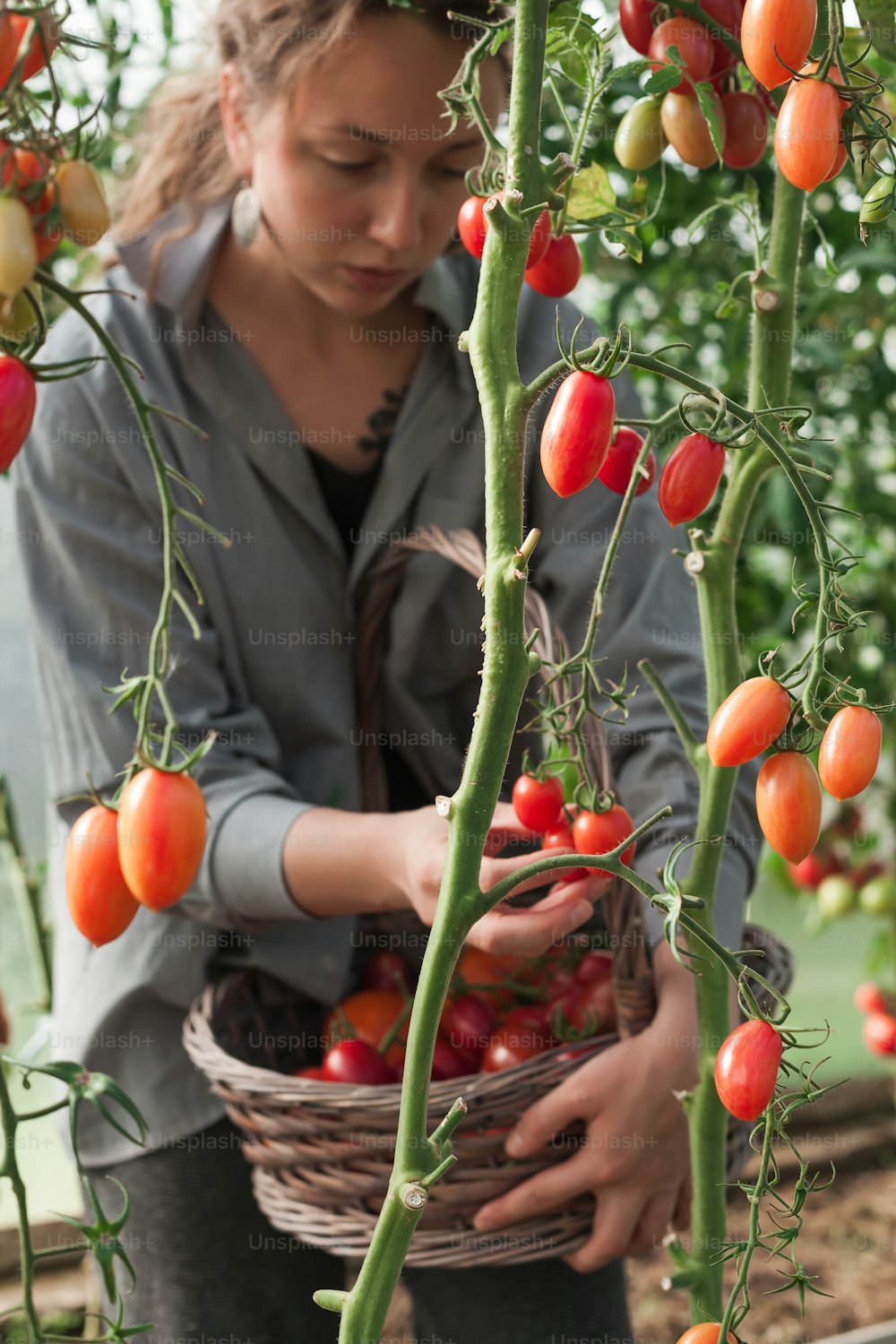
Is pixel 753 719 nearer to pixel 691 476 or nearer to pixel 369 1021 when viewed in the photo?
pixel 691 476

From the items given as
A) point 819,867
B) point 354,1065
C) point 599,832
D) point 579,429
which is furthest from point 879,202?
point 819,867

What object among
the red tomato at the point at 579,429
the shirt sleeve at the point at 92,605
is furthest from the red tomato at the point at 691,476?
the shirt sleeve at the point at 92,605

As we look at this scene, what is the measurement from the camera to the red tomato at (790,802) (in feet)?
1.58

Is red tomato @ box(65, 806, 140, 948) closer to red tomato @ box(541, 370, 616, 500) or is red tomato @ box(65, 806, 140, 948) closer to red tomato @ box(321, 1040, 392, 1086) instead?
red tomato @ box(541, 370, 616, 500)

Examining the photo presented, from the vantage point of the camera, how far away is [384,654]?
42.3 inches

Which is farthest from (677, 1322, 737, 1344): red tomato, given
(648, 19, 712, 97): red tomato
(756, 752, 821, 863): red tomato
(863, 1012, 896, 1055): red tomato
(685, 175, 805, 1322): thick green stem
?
(863, 1012, 896, 1055): red tomato

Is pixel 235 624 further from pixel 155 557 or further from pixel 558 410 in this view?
pixel 558 410

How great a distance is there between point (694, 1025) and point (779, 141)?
482 mm

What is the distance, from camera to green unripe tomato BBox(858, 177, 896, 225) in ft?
1.59

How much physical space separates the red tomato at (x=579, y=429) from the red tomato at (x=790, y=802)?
13cm

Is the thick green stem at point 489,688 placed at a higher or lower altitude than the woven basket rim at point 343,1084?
higher

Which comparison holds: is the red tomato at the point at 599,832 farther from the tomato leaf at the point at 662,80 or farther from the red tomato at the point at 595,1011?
the tomato leaf at the point at 662,80

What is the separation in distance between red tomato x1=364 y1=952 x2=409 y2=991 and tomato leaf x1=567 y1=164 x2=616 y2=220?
649 millimetres

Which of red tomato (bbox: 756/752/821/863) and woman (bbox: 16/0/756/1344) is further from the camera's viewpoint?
woman (bbox: 16/0/756/1344)
